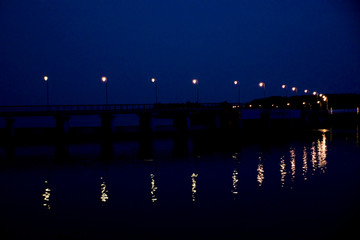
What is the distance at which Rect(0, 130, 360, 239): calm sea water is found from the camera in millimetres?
16062

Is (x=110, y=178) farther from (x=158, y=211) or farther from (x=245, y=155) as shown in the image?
(x=245, y=155)

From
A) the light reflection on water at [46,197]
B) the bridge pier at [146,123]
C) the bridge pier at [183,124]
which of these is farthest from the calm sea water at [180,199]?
the bridge pier at [183,124]

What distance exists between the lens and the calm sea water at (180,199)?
16.1m

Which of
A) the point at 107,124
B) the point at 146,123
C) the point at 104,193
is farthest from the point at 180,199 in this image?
the point at 146,123

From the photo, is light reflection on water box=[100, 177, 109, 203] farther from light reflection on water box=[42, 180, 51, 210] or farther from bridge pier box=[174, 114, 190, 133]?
bridge pier box=[174, 114, 190, 133]

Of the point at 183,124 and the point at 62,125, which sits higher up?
the point at 62,125

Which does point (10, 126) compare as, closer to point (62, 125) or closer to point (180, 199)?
point (62, 125)

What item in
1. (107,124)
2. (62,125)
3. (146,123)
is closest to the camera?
(62,125)

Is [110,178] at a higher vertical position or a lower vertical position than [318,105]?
lower

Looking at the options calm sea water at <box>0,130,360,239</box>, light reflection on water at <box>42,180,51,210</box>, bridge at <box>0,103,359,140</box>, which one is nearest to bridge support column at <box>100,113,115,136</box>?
bridge at <box>0,103,359,140</box>

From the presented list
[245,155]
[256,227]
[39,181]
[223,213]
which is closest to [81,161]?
[39,181]

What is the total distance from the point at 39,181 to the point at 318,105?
13519 centimetres

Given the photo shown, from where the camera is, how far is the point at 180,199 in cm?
2128

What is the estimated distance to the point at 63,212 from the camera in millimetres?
18734
